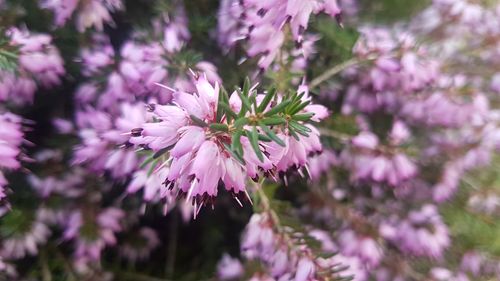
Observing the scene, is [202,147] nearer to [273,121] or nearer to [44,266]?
[273,121]

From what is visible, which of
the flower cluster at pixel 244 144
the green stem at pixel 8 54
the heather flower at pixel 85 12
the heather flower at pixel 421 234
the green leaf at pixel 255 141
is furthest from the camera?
the heather flower at pixel 421 234

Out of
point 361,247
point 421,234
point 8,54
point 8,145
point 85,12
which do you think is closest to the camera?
point 8,145

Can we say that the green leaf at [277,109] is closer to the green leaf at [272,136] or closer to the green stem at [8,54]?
the green leaf at [272,136]

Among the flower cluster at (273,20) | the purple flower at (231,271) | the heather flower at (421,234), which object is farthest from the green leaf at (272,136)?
the heather flower at (421,234)


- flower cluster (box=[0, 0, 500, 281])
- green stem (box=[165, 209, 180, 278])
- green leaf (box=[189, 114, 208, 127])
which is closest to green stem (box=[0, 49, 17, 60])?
flower cluster (box=[0, 0, 500, 281])

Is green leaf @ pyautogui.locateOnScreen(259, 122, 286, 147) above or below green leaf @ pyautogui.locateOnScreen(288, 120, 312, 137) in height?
below

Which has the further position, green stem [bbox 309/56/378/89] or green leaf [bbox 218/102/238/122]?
green stem [bbox 309/56/378/89]

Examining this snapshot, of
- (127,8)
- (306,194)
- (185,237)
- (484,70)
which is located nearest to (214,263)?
(185,237)

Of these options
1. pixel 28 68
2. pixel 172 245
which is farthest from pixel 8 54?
pixel 172 245

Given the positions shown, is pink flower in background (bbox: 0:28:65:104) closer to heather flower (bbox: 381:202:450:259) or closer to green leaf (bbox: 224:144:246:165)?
green leaf (bbox: 224:144:246:165)

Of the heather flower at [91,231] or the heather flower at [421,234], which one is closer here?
the heather flower at [91,231]

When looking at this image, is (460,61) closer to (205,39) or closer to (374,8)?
(374,8)
